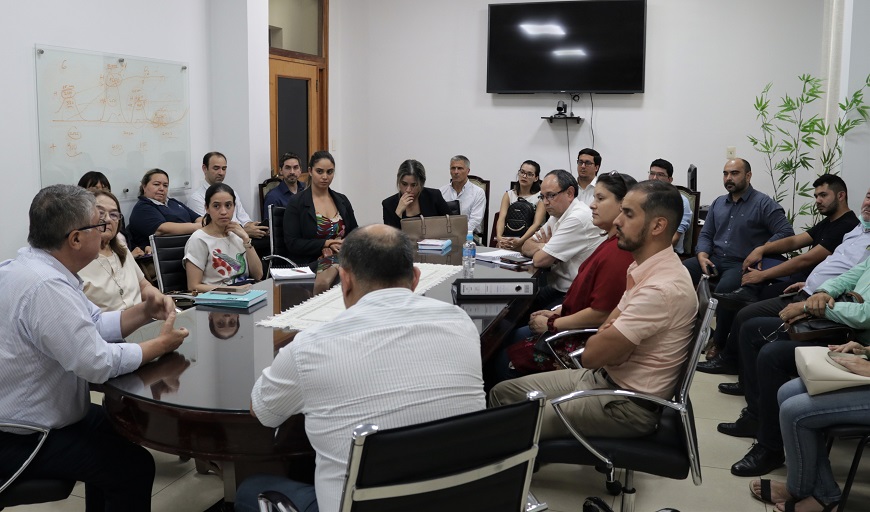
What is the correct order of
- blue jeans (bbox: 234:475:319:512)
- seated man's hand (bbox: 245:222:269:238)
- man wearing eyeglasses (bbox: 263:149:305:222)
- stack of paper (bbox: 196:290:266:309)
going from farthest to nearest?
man wearing eyeglasses (bbox: 263:149:305:222) < seated man's hand (bbox: 245:222:269:238) < stack of paper (bbox: 196:290:266:309) < blue jeans (bbox: 234:475:319:512)

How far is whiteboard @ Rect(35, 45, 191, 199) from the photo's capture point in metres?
5.11

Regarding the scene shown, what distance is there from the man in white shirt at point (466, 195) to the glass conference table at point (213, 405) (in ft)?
14.0

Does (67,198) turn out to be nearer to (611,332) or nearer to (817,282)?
(611,332)

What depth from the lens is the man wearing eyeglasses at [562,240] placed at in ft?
13.6

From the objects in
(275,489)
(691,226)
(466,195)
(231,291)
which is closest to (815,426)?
(275,489)

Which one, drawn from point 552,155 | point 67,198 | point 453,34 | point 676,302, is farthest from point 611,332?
point 453,34

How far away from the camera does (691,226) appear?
6.30 m

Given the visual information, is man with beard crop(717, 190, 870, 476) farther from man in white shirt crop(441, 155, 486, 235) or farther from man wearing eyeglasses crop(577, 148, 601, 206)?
man in white shirt crop(441, 155, 486, 235)

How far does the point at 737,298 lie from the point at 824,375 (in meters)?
2.12

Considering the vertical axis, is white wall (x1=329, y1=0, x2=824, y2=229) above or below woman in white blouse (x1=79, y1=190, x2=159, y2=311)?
above

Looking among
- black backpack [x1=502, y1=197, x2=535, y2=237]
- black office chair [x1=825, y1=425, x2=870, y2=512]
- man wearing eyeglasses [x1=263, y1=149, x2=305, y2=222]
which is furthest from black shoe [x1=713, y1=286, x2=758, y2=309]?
man wearing eyeglasses [x1=263, y1=149, x2=305, y2=222]

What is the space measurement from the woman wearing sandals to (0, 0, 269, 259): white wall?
14.4 feet

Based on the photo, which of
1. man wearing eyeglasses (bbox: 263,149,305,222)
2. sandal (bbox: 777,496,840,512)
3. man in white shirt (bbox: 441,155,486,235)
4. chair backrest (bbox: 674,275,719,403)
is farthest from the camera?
man in white shirt (bbox: 441,155,486,235)

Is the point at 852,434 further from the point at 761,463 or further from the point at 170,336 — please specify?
the point at 170,336
